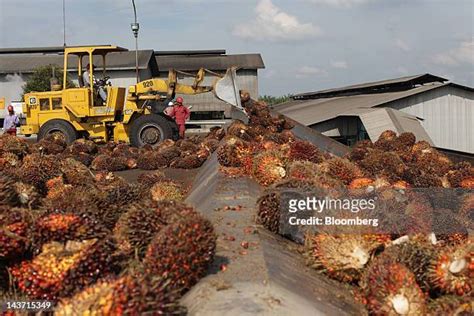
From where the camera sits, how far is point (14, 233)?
326cm

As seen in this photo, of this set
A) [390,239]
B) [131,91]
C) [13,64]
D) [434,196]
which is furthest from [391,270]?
[13,64]

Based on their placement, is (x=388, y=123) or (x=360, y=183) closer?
(x=360, y=183)

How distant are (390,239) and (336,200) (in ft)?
1.71

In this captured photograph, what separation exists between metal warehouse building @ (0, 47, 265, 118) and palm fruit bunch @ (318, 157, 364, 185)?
31156 mm

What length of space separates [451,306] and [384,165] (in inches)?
174

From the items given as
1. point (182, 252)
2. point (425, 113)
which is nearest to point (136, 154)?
point (182, 252)

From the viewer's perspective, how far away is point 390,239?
4113 millimetres

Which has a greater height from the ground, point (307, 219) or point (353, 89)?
point (353, 89)

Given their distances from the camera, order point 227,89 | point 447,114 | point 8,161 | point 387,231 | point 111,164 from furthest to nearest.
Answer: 1. point 447,114
2. point 227,89
3. point 111,164
4. point 8,161
5. point 387,231

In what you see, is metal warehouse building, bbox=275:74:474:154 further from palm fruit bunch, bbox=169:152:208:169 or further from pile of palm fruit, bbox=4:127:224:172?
palm fruit bunch, bbox=169:152:208:169

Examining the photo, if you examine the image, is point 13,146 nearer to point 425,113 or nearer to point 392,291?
point 392,291

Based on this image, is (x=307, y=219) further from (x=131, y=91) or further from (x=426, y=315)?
(x=131, y=91)

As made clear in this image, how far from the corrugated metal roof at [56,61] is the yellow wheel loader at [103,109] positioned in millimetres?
18639

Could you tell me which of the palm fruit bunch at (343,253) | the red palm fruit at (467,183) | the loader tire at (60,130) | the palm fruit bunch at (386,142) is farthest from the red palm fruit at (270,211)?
the loader tire at (60,130)
